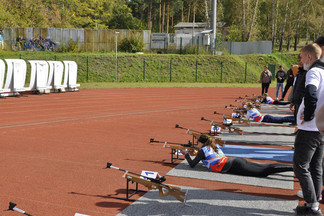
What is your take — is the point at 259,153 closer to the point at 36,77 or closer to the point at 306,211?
the point at 306,211

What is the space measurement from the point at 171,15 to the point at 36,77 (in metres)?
56.2

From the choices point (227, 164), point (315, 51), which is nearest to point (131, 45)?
point (227, 164)

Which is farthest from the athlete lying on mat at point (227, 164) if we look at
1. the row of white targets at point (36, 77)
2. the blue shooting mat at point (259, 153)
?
the row of white targets at point (36, 77)

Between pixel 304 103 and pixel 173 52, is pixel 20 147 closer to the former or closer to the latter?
pixel 304 103

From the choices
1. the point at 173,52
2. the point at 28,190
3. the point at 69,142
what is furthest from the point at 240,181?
the point at 173,52

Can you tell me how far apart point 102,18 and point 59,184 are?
61467 millimetres

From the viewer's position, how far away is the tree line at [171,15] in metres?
46.0

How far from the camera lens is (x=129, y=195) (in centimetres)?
556

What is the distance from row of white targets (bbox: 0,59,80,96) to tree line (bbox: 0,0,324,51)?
2412cm

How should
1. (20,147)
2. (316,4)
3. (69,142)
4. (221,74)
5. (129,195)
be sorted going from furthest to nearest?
(316,4), (221,74), (69,142), (20,147), (129,195)

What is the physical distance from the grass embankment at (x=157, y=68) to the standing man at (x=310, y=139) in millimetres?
29039

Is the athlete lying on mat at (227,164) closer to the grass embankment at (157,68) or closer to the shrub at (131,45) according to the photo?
the grass embankment at (157,68)

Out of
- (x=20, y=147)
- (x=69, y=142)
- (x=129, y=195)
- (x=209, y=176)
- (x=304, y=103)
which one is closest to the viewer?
(x=304, y=103)

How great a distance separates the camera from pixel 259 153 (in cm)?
820
